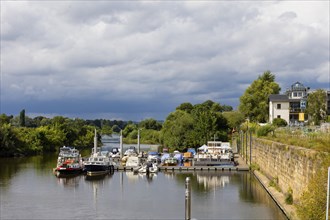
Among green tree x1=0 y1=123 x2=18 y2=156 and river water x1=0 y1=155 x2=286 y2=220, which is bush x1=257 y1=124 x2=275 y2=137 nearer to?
river water x1=0 y1=155 x2=286 y2=220

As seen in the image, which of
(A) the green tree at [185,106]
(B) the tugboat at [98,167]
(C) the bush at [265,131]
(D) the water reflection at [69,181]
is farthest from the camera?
(A) the green tree at [185,106]

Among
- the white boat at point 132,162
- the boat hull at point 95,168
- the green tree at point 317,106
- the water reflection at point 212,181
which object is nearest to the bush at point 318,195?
the water reflection at point 212,181

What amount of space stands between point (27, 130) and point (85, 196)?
217 ft

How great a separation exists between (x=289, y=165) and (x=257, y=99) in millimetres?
59051

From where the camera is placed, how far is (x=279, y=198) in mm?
30000

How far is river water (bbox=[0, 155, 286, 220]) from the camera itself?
95.7 feet

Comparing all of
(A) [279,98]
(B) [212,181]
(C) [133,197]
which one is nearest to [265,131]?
(B) [212,181]

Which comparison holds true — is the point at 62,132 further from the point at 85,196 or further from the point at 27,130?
the point at 85,196

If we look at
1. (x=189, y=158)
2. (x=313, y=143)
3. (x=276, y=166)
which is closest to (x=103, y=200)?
(x=276, y=166)

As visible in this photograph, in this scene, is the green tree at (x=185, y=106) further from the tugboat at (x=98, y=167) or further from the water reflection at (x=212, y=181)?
the water reflection at (x=212, y=181)

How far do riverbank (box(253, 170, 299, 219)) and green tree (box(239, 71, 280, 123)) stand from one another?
137 feet

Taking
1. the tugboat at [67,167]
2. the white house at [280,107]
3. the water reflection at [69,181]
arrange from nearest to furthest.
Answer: the water reflection at [69,181], the tugboat at [67,167], the white house at [280,107]

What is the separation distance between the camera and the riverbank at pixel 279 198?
24.6m

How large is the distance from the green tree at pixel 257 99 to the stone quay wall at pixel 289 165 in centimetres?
3979
